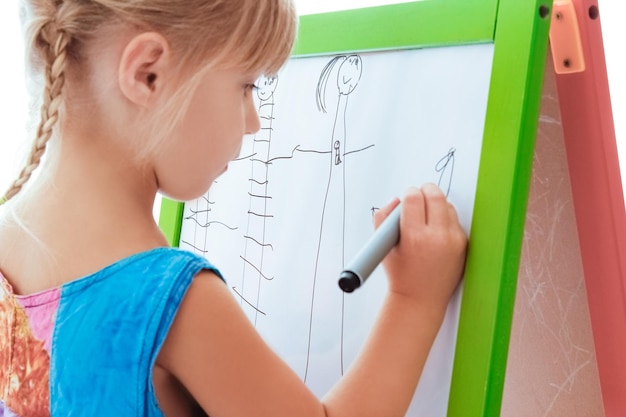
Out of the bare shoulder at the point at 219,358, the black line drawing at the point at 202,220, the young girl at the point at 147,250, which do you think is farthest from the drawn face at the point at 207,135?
the black line drawing at the point at 202,220

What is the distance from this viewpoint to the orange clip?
726 millimetres

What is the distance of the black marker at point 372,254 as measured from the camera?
66 cm

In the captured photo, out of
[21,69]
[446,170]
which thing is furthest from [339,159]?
[21,69]

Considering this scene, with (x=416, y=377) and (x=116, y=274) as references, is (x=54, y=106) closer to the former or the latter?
(x=116, y=274)

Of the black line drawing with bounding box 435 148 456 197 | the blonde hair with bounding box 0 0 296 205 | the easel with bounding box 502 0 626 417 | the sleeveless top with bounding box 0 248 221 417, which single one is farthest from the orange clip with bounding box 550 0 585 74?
the sleeveless top with bounding box 0 248 221 417

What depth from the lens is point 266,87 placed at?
996 mm

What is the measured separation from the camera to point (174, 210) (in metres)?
1.09

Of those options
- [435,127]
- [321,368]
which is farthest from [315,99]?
[321,368]

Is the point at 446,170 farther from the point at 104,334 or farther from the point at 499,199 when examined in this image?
the point at 104,334

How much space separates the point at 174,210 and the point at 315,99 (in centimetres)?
28

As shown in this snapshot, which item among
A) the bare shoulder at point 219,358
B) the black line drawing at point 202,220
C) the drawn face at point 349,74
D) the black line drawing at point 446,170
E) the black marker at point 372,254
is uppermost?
the drawn face at point 349,74

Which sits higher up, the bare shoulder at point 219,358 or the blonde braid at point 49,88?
the blonde braid at point 49,88

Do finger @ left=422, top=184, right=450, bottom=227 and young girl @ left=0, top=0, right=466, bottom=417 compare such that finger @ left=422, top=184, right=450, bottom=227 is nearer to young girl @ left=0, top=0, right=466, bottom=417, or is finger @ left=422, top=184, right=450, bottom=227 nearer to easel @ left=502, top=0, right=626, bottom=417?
young girl @ left=0, top=0, right=466, bottom=417

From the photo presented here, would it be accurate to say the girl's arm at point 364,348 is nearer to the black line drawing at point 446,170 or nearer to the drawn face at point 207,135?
the black line drawing at point 446,170
